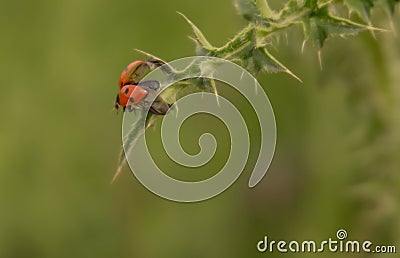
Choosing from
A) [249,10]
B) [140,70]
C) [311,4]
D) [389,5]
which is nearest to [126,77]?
[140,70]

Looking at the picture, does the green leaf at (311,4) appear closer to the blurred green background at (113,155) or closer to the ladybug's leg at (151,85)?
the ladybug's leg at (151,85)

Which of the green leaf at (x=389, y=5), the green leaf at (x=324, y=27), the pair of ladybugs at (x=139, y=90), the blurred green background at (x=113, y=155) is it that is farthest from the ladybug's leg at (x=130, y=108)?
the blurred green background at (x=113, y=155)

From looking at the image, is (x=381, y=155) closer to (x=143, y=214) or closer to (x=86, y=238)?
(x=143, y=214)

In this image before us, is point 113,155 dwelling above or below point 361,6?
above

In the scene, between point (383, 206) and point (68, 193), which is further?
point (68, 193)

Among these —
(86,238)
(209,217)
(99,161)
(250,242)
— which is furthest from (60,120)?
(250,242)

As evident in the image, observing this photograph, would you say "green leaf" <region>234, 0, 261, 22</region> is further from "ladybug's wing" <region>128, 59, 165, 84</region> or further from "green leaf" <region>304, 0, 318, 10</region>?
"ladybug's wing" <region>128, 59, 165, 84</region>

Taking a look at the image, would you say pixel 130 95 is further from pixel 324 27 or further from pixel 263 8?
pixel 324 27
